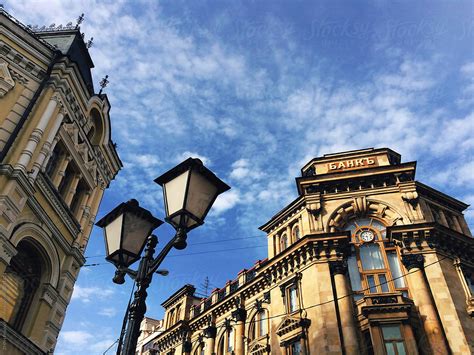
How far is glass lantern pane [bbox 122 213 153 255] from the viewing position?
6039 millimetres

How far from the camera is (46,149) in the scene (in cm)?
1546

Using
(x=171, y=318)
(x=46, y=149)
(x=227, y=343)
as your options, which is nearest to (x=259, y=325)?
(x=227, y=343)

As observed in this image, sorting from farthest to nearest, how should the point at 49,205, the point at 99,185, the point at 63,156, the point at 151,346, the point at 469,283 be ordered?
1. the point at 151,346
2. the point at 469,283
3. the point at 99,185
4. the point at 63,156
5. the point at 49,205

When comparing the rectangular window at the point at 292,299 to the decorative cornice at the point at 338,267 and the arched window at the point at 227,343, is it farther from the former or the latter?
the arched window at the point at 227,343

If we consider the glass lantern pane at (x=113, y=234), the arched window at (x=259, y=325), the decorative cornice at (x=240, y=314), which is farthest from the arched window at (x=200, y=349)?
the glass lantern pane at (x=113, y=234)

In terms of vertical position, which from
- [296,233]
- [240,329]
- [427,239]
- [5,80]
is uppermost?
[296,233]

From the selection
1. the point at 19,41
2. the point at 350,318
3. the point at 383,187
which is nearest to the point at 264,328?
the point at 350,318

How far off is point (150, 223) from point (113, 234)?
0.58m

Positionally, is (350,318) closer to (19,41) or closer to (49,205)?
(49,205)

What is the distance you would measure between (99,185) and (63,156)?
3.21m

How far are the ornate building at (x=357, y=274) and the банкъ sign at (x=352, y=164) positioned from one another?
8cm

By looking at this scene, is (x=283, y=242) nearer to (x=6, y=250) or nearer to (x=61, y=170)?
(x=61, y=170)

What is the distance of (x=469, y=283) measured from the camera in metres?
22.3

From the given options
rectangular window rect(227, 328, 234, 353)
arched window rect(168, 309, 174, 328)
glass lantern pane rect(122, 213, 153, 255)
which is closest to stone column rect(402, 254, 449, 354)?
rectangular window rect(227, 328, 234, 353)
